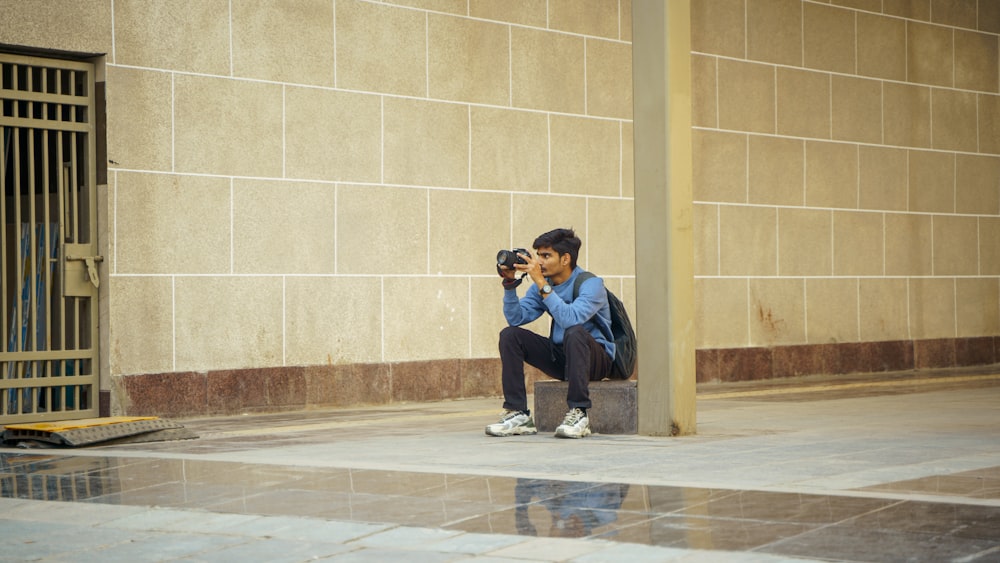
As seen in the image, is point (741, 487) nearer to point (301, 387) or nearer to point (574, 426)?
point (574, 426)

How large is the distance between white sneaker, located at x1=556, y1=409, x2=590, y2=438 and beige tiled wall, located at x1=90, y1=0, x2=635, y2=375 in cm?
413

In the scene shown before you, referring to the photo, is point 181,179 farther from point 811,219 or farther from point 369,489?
point 811,219

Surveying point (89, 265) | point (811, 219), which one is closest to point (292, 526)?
point (89, 265)

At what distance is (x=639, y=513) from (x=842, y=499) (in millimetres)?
857

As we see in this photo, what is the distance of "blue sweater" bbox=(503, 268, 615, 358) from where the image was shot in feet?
30.7

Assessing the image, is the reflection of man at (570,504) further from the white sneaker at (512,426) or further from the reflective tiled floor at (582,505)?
the white sneaker at (512,426)

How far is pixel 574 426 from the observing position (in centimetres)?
920

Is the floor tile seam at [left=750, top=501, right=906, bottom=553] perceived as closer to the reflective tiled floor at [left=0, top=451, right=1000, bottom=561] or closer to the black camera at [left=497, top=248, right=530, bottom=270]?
the reflective tiled floor at [left=0, top=451, right=1000, bottom=561]

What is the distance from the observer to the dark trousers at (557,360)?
927cm

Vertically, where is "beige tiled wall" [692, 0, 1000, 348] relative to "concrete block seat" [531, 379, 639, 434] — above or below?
above

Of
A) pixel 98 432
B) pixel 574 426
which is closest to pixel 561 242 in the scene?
pixel 574 426

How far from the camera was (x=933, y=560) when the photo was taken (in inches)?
184

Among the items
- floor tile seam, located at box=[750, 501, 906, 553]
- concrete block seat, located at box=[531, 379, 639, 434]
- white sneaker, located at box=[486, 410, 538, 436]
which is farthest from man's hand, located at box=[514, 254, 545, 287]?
floor tile seam, located at box=[750, 501, 906, 553]

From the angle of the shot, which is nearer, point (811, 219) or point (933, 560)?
point (933, 560)
